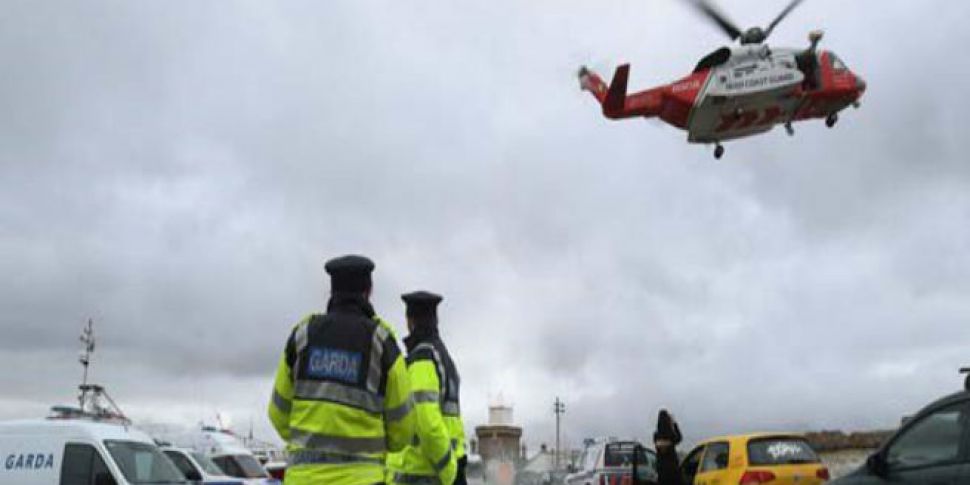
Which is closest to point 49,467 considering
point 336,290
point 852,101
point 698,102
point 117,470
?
point 117,470

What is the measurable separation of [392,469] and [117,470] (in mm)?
7848

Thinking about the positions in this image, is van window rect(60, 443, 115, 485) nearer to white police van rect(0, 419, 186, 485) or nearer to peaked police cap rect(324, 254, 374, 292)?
white police van rect(0, 419, 186, 485)

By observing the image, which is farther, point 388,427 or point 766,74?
point 766,74

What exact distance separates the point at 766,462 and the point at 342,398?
32.5 ft

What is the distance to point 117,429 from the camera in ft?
46.1

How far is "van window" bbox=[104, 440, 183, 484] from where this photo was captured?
13438mm

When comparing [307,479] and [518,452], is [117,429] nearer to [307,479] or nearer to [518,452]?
[307,479]

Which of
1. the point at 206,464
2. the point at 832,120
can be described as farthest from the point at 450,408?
the point at 832,120

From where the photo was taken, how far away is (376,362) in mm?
4766

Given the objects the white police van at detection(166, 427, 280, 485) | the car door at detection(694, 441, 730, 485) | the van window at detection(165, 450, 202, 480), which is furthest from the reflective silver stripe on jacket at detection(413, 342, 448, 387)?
the white police van at detection(166, 427, 280, 485)

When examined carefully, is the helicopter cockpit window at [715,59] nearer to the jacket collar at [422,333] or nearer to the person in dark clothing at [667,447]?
the person in dark clothing at [667,447]

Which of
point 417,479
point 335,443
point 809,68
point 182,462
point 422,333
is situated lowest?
point 417,479

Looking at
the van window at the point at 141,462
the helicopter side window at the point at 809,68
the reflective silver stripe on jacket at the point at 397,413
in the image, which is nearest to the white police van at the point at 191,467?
the van window at the point at 141,462

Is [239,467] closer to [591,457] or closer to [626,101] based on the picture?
[591,457]
